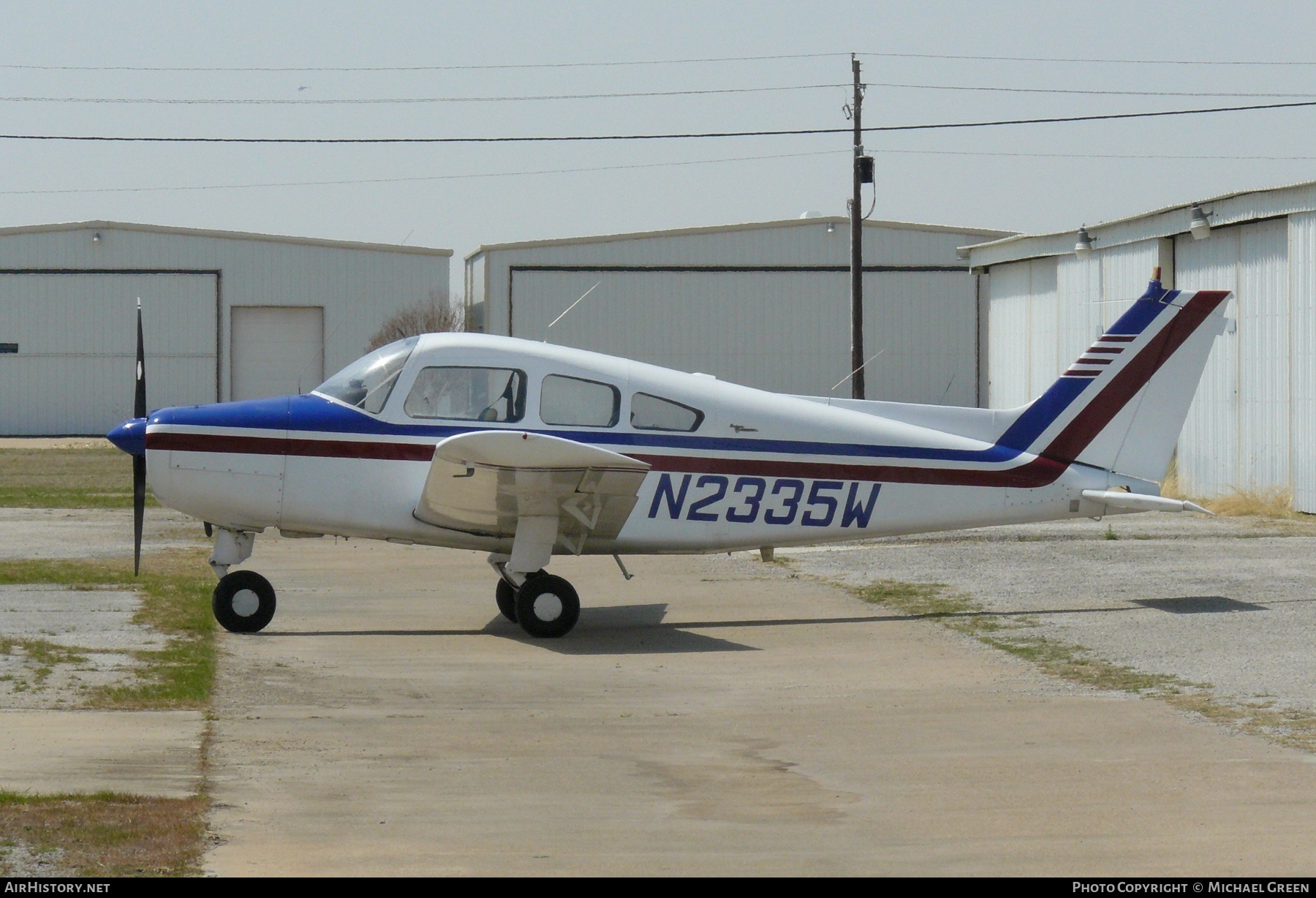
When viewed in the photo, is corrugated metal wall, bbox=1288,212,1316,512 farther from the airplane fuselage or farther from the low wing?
the low wing

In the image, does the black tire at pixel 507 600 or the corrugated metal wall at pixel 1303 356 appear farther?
the corrugated metal wall at pixel 1303 356

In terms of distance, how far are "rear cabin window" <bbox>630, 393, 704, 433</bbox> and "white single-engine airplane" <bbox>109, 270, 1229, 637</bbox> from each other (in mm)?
15

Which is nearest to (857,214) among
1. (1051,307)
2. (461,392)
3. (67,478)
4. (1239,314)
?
(1051,307)

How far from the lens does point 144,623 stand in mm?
11445

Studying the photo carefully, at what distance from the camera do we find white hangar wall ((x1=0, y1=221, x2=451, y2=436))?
50719 mm

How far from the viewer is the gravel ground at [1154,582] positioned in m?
9.81

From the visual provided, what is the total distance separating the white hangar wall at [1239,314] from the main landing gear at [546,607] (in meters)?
12.8

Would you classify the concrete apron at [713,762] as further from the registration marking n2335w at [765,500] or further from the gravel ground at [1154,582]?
the gravel ground at [1154,582]

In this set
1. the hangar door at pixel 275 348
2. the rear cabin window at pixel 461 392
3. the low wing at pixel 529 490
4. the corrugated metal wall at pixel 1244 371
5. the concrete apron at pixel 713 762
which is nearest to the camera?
the concrete apron at pixel 713 762

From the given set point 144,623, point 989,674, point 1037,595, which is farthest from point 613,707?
point 1037,595

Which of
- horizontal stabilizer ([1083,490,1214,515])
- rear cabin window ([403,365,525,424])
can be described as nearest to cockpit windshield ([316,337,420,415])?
rear cabin window ([403,365,525,424])

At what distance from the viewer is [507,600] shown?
1205 cm

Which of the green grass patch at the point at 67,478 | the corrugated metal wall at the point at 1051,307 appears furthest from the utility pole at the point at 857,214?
the green grass patch at the point at 67,478

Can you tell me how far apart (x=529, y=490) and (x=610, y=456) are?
70 cm
